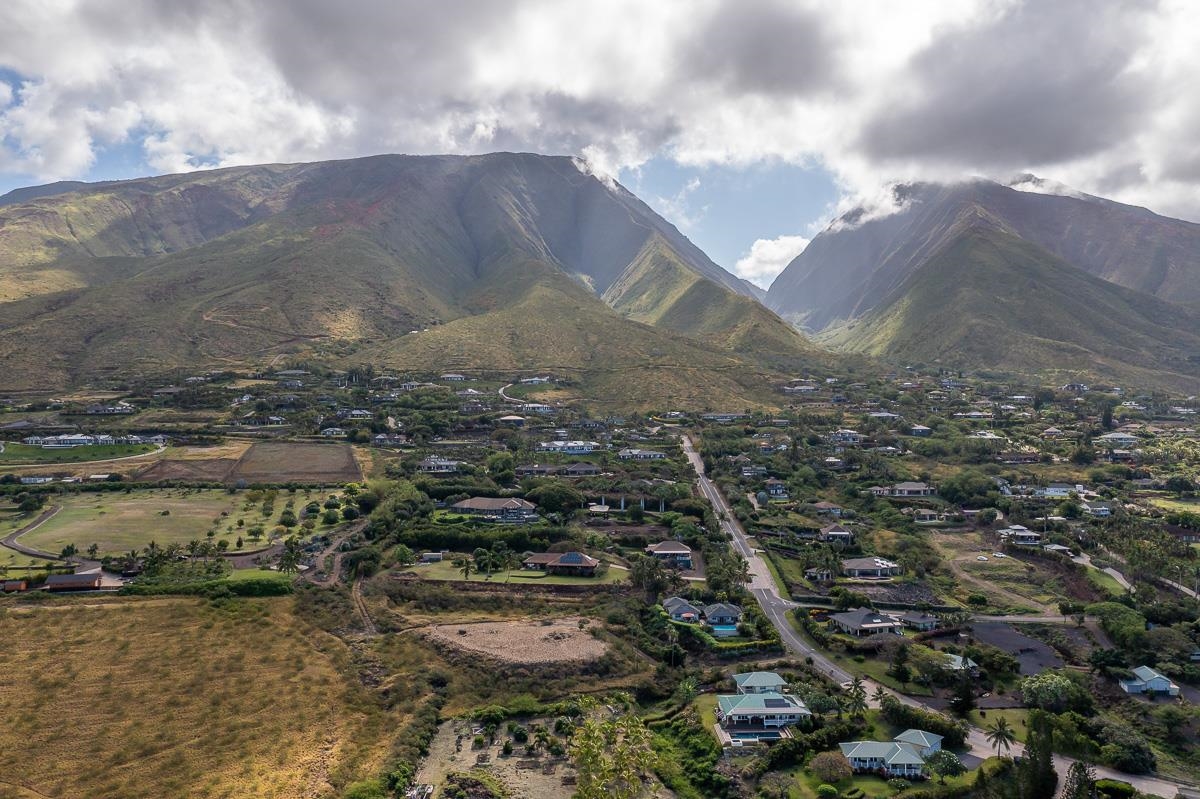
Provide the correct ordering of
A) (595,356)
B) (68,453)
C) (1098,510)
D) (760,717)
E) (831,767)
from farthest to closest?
(595,356)
(68,453)
(1098,510)
(760,717)
(831,767)

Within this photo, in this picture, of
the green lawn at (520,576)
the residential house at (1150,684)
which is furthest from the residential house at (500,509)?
the residential house at (1150,684)

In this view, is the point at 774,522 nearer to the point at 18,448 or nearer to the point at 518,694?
the point at 518,694

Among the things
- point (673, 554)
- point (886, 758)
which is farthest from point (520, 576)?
point (886, 758)

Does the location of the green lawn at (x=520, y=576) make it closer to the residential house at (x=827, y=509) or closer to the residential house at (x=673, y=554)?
the residential house at (x=673, y=554)

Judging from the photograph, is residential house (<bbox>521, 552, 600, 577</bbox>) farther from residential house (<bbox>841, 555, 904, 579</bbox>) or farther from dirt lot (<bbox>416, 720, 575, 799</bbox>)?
residential house (<bbox>841, 555, 904, 579</bbox>)

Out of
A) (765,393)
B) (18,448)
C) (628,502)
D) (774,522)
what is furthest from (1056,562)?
(18,448)

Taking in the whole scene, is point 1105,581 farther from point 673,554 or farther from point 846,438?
point 846,438
